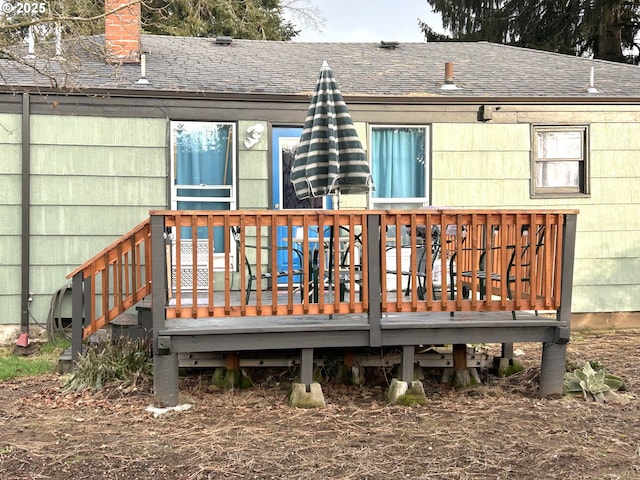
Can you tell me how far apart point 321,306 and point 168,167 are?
3488 millimetres

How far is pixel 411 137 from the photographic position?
813 cm

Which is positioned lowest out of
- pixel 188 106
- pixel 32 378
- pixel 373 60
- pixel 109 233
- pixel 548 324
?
pixel 32 378

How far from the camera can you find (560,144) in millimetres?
8219

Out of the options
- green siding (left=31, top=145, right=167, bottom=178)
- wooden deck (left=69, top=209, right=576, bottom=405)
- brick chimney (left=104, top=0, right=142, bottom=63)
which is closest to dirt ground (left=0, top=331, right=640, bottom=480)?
wooden deck (left=69, top=209, right=576, bottom=405)

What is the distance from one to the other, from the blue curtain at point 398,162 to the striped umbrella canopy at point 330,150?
2.54 metres

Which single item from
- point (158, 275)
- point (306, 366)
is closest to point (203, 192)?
point (158, 275)

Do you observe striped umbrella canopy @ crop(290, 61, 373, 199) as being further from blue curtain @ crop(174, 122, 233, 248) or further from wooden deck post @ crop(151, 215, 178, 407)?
blue curtain @ crop(174, 122, 233, 248)

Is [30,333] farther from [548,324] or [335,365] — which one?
[548,324]

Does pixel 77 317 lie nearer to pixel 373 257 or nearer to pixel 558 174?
pixel 373 257

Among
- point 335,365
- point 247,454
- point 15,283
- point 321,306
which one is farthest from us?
point 15,283

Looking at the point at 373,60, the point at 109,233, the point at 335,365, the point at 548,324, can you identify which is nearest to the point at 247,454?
the point at 335,365

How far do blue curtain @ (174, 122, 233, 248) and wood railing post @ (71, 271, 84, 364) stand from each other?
6.47 ft

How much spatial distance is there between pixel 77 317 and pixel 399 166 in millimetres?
4200

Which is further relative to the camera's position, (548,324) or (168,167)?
(168,167)
